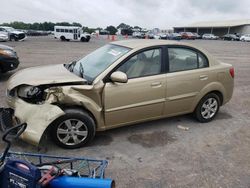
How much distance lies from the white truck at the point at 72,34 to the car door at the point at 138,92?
36.8 m

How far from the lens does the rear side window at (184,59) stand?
192 inches

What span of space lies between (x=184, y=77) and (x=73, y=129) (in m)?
2.12

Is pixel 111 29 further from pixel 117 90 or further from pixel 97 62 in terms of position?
pixel 117 90

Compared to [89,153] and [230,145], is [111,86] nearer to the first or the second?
[89,153]

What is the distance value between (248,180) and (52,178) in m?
2.48

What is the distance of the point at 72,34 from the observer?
41.0 metres

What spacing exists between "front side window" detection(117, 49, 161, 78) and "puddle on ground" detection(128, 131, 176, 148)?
102 cm

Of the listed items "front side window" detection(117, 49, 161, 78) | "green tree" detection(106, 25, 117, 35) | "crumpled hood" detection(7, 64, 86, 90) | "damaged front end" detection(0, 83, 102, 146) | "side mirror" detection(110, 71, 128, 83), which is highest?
"green tree" detection(106, 25, 117, 35)

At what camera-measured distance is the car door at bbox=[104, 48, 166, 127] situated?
4270 millimetres

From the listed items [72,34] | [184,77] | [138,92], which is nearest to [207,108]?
[184,77]

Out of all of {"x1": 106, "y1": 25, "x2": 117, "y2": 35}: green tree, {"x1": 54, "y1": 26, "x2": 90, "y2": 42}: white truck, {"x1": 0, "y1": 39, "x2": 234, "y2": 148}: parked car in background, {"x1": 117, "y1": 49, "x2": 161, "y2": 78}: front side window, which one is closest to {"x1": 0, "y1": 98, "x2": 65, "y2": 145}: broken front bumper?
{"x1": 0, "y1": 39, "x2": 234, "y2": 148}: parked car in background

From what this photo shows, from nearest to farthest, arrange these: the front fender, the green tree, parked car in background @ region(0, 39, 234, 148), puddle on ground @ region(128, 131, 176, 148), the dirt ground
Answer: the dirt ground, the front fender, parked car in background @ region(0, 39, 234, 148), puddle on ground @ region(128, 131, 176, 148), the green tree

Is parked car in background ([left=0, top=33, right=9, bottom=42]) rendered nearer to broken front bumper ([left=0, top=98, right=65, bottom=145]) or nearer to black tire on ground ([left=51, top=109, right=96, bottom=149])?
broken front bumper ([left=0, top=98, right=65, bottom=145])

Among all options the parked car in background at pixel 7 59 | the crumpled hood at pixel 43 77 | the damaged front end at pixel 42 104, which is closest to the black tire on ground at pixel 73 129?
the damaged front end at pixel 42 104
